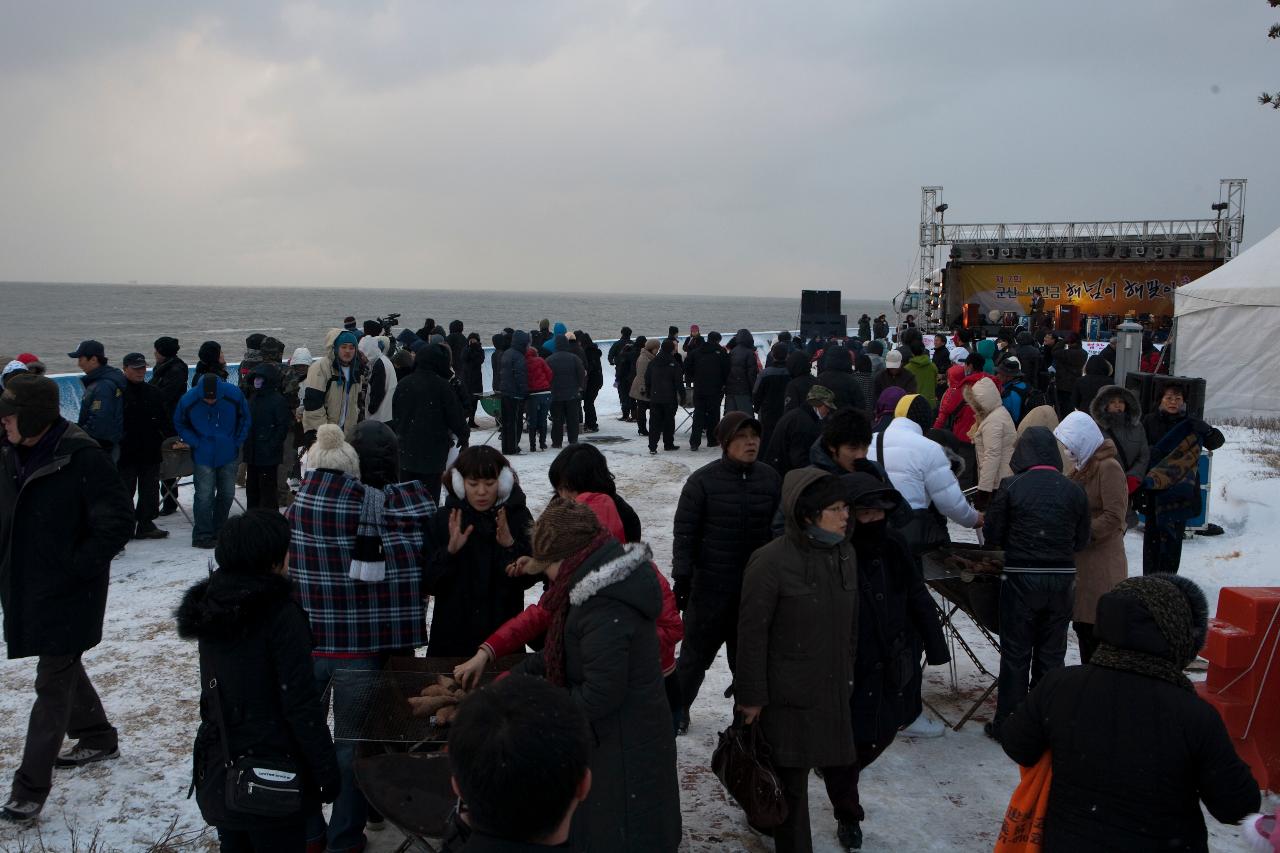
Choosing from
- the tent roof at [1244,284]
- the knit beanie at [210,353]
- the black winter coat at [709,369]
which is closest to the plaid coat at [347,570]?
the knit beanie at [210,353]

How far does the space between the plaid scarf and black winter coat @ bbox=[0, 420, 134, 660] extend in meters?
2.16

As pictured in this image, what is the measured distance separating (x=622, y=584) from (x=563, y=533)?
0.25 meters

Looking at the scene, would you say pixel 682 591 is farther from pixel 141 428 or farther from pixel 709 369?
pixel 709 369

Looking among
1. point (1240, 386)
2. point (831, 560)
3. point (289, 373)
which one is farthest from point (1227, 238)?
point (831, 560)

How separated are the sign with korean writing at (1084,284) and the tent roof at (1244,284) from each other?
1780 centimetres

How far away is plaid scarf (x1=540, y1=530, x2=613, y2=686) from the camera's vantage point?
9.15ft

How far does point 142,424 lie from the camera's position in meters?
7.80

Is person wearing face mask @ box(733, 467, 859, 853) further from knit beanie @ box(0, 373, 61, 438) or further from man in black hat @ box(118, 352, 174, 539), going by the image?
man in black hat @ box(118, 352, 174, 539)

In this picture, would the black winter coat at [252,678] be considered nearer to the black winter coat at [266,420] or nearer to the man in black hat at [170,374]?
the black winter coat at [266,420]

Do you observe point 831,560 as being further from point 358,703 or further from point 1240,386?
point 1240,386

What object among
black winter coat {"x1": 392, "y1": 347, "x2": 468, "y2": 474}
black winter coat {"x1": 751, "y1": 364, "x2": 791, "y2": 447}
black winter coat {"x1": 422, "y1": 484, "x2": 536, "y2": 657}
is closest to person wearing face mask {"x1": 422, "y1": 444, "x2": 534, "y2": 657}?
black winter coat {"x1": 422, "y1": 484, "x2": 536, "y2": 657}

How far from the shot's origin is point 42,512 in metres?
3.87

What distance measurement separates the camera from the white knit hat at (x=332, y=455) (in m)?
3.54

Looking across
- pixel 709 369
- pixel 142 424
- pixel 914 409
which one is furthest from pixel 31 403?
pixel 709 369
